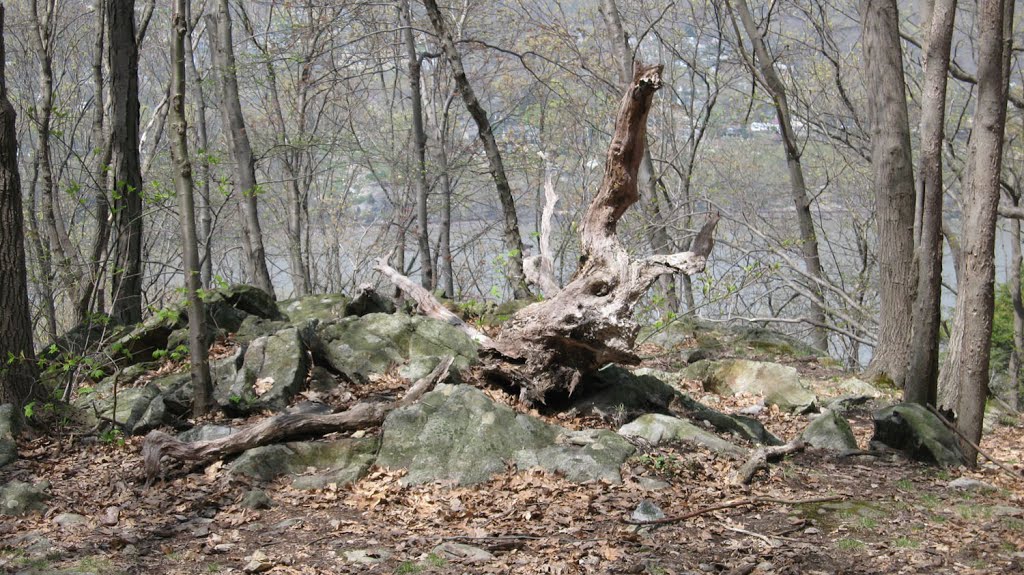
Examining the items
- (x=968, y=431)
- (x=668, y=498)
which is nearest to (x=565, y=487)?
(x=668, y=498)

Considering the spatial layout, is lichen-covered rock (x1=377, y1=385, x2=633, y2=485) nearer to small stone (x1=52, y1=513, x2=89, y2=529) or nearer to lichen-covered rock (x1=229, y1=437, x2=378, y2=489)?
lichen-covered rock (x1=229, y1=437, x2=378, y2=489)

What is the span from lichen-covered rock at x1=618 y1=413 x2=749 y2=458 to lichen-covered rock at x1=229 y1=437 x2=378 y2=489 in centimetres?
211

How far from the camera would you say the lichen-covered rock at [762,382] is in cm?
870

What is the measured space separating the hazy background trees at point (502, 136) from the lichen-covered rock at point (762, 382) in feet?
3.17

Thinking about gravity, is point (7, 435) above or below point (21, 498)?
above

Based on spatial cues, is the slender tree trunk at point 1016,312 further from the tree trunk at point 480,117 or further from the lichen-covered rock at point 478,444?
the lichen-covered rock at point 478,444

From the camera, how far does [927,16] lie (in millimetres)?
9742

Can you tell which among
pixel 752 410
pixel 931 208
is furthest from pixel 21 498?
pixel 931 208

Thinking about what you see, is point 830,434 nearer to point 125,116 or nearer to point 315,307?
point 315,307

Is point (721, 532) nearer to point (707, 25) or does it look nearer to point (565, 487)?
point (565, 487)

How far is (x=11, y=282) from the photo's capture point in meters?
6.36

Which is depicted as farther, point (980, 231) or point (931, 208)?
point (931, 208)

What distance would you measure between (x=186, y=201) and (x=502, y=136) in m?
14.7

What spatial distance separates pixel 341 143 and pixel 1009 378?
15491 mm
